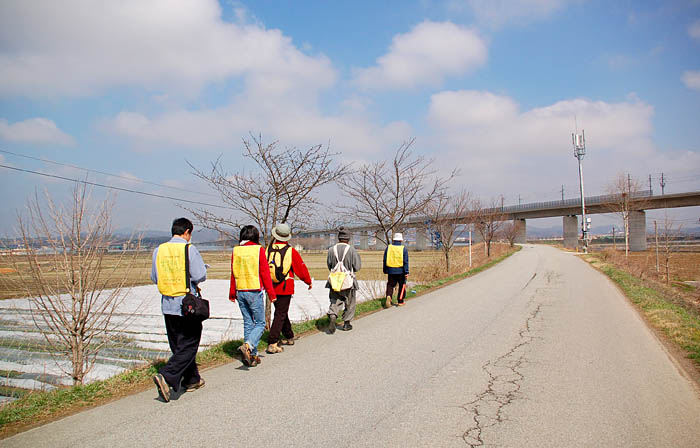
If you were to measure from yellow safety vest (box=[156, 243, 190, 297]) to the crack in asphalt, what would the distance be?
124 inches

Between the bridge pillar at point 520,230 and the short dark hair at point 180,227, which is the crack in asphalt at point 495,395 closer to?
the short dark hair at point 180,227

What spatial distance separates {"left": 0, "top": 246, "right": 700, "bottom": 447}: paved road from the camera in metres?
3.60

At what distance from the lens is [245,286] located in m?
5.70

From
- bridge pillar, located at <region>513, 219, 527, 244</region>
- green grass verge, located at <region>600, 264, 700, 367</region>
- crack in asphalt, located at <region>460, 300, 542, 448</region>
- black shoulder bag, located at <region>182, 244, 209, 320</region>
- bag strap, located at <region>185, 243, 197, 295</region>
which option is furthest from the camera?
bridge pillar, located at <region>513, 219, 527, 244</region>

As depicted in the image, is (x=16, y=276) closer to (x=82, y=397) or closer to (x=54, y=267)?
(x=54, y=267)

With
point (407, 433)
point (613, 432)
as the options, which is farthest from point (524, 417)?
point (407, 433)

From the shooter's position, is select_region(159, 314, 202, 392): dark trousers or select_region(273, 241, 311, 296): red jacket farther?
select_region(273, 241, 311, 296): red jacket

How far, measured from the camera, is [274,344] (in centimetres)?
648

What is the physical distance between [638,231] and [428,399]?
2423 inches

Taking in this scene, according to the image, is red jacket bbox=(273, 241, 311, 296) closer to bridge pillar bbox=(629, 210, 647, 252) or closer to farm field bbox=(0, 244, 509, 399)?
farm field bbox=(0, 244, 509, 399)

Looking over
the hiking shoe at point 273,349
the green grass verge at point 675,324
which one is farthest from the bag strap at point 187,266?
the green grass verge at point 675,324

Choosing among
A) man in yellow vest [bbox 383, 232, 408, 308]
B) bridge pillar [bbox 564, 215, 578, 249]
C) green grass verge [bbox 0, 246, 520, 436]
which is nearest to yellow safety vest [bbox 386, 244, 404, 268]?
man in yellow vest [bbox 383, 232, 408, 308]

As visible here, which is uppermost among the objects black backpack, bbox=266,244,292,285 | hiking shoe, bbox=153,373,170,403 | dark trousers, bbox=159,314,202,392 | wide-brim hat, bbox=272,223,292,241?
wide-brim hat, bbox=272,223,292,241

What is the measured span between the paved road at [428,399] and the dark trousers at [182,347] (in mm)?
238
